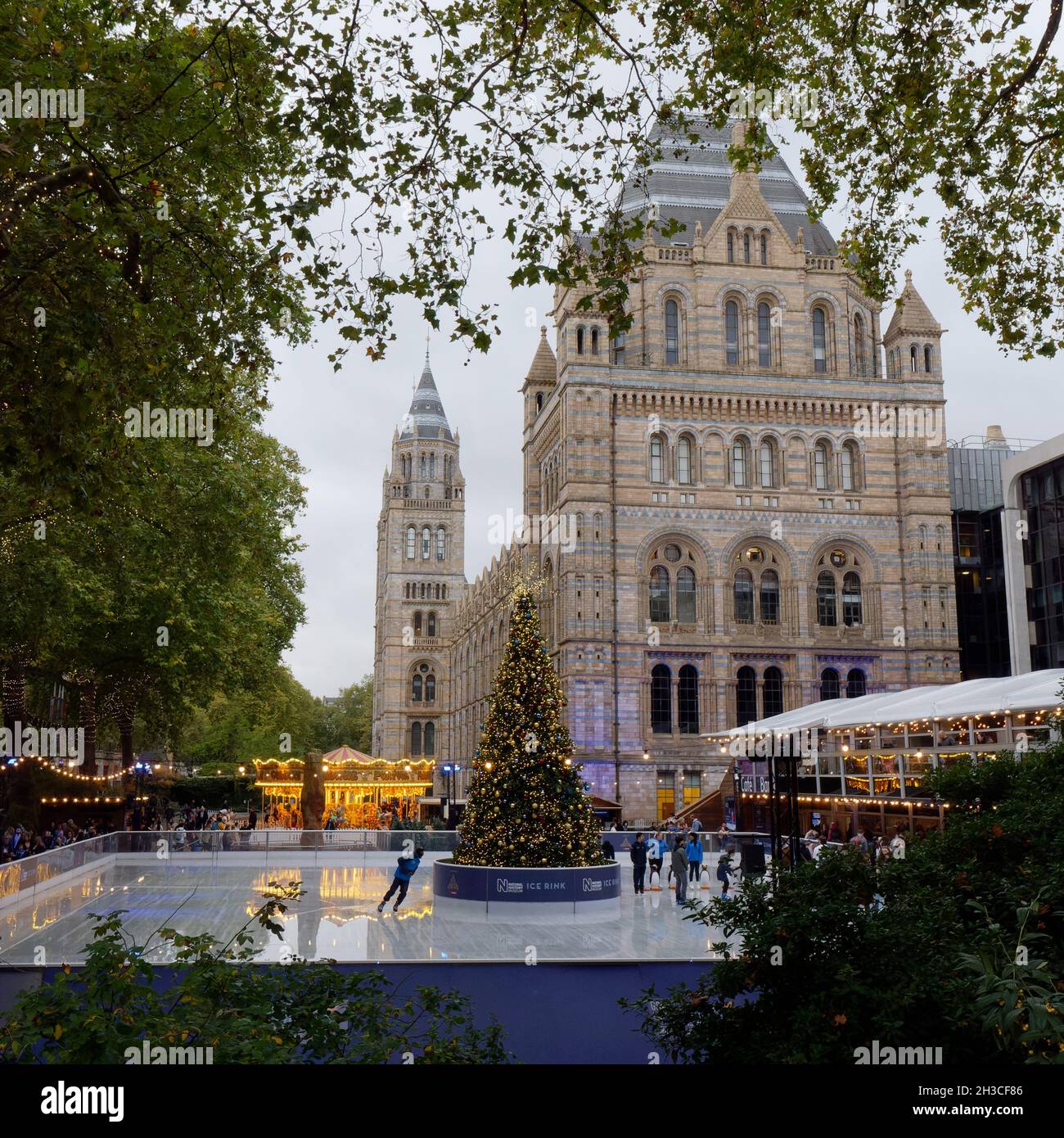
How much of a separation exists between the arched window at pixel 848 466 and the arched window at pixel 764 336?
5.17 meters

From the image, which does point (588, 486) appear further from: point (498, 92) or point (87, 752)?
point (498, 92)

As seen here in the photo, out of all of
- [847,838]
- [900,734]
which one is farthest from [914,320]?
[847,838]

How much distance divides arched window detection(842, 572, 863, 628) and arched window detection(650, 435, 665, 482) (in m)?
9.49

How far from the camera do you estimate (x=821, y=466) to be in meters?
48.2

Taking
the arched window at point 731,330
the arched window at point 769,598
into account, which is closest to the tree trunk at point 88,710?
the arched window at point 769,598

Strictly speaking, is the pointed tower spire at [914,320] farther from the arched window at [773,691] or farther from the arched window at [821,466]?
the arched window at [773,691]

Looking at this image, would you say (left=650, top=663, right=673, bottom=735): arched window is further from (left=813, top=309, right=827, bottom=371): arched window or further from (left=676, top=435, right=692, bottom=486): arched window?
(left=813, top=309, right=827, bottom=371): arched window

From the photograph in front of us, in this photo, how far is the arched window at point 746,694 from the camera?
1809 inches

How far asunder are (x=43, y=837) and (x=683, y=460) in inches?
1145

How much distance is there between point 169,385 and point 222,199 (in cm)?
215

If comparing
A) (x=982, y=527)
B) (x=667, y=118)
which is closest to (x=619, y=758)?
(x=982, y=527)

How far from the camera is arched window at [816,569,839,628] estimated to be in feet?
154

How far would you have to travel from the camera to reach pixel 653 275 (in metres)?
48.1

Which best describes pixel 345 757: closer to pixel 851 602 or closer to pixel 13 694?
pixel 13 694
